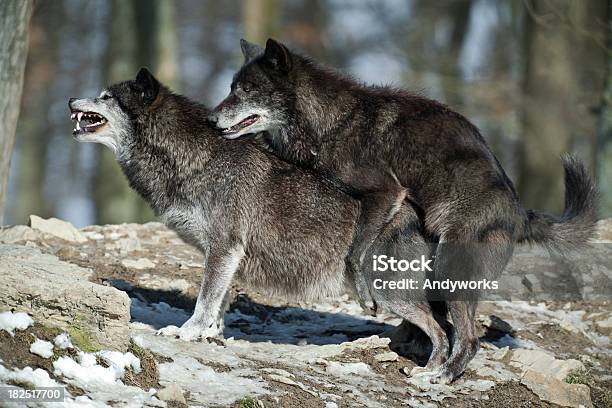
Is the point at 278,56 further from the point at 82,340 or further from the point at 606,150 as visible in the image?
the point at 606,150

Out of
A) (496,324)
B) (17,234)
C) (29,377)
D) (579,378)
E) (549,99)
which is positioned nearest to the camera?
(29,377)

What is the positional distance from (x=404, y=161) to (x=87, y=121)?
8.96 feet

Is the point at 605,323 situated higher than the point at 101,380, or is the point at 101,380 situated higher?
the point at 605,323

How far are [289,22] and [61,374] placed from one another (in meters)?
25.4

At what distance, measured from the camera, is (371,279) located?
23.6 ft

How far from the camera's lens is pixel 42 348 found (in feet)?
17.5

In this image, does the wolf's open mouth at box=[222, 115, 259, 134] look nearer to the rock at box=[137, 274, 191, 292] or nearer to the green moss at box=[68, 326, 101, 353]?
the rock at box=[137, 274, 191, 292]

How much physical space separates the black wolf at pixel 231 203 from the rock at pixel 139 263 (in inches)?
59.3

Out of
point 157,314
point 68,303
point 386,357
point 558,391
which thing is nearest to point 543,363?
point 558,391

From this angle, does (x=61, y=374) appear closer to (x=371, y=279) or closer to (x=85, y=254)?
(x=371, y=279)

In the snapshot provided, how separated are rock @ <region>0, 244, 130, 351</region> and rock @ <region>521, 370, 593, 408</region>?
324 centimetres

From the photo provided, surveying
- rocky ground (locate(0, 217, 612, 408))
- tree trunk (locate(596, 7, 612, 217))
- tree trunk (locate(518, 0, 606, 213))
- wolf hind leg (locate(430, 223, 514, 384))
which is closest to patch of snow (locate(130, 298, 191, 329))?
rocky ground (locate(0, 217, 612, 408))

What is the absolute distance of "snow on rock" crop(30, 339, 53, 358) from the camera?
529 centimetres

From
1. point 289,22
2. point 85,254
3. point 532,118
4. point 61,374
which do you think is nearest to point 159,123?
point 85,254
